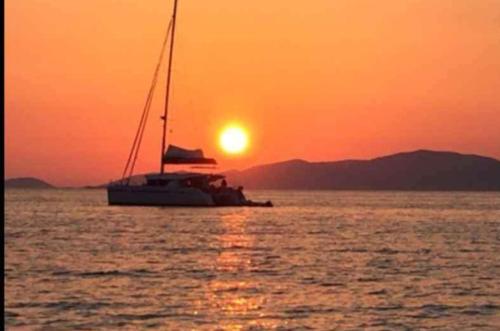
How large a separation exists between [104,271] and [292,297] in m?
10.0

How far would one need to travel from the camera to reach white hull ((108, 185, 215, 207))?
91562 millimetres

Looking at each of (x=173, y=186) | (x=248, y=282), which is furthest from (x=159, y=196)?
(x=248, y=282)

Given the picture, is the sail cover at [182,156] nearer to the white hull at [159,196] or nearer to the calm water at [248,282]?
the white hull at [159,196]

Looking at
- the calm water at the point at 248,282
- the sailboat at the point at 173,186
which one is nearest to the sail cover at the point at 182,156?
the sailboat at the point at 173,186

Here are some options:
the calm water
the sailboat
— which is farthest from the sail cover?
the calm water

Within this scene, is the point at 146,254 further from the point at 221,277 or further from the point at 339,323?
the point at 339,323

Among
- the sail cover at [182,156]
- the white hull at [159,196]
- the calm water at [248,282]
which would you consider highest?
the sail cover at [182,156]

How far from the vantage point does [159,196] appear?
3627 inches

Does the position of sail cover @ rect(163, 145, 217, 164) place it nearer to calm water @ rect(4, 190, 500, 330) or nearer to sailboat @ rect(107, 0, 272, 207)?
sailboat @ rect(107, 0, 272, 207)

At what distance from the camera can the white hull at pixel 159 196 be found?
300 feet

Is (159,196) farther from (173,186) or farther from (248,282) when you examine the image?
(248,282)

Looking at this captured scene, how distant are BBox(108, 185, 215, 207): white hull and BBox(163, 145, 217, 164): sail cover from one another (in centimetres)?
334

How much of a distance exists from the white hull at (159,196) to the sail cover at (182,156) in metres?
3.34

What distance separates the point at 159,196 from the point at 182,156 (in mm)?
5088
